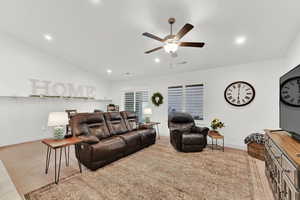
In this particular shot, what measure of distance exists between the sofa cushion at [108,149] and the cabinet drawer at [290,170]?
2745 mm

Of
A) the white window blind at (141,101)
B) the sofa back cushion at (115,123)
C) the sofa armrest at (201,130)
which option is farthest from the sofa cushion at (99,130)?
the white window blind at (141,101)

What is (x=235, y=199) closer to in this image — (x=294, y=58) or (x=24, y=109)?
(x=294, y=58)

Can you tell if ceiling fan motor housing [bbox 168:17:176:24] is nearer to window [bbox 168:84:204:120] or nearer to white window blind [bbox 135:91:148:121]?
window [bbox 168:84:204:120]

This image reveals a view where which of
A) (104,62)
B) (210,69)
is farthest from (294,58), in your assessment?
(104,62)

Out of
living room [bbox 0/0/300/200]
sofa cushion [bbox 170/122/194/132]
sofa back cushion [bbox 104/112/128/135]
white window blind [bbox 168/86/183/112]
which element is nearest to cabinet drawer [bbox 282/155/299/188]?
living room [bbox 0/0/300/200]

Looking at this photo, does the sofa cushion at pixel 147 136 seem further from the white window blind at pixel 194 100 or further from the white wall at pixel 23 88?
the white wall at pixel 23 88

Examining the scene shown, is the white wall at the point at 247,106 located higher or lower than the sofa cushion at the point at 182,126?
higher

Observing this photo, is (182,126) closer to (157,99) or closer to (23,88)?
(157,99)

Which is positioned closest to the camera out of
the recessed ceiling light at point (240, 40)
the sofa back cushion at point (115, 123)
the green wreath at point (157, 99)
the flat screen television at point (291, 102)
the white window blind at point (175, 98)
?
the flat screen television at point (291, 102)

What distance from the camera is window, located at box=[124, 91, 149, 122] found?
6.42 metres

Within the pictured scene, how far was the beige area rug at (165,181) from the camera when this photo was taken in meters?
1.89

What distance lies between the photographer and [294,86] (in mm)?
1892

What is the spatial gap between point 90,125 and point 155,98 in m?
3.17

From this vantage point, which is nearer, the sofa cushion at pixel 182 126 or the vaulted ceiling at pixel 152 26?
the vaulted ceiling at pixel 152 26
